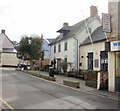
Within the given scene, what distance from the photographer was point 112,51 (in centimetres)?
1284

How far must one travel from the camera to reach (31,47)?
36.9 m

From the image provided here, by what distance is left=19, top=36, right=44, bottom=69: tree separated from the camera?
121ft

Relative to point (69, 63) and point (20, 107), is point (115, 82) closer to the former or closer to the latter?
point (20, 107)

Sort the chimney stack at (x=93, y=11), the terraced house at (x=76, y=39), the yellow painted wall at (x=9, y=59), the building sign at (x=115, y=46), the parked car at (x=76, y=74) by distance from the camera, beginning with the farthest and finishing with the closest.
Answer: the yellow painted wall at (x=9, y=59), the chimney stack at (x=93, y=11), the terraced house at (x=76, y=39), the parked car at (x=76, y=74), the building sign at (x=115, y=46)

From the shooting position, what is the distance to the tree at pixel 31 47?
3681 centimetres

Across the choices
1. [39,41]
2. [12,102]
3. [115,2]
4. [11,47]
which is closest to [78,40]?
[39,41]

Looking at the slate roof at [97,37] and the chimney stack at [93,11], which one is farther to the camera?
the chimney stack at [93,11]

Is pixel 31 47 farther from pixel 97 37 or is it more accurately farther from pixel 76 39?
pixel 97 37

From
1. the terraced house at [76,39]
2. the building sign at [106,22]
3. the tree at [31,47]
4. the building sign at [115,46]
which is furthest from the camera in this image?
the tree at [31,47]

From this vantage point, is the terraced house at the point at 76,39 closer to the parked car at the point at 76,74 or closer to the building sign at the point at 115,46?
the parked car at the point at 76,74

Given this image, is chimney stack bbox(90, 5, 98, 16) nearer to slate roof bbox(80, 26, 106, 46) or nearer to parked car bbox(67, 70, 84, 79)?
slate roof bbox(80, 26, 106, 46)

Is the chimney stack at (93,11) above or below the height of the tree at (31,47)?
above

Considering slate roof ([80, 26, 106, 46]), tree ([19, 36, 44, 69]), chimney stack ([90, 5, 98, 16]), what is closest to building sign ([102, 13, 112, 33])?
slate roof ([80, 26, 106, 46])

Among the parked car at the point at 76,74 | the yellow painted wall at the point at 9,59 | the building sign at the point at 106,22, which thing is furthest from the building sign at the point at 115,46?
the yellow painted wall at the point at 9,59
